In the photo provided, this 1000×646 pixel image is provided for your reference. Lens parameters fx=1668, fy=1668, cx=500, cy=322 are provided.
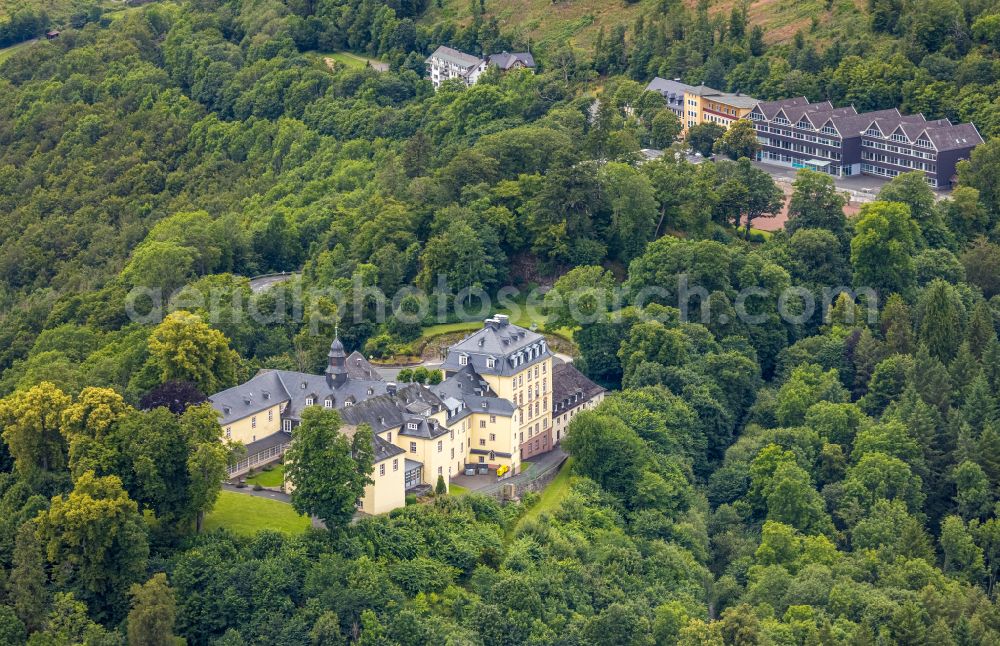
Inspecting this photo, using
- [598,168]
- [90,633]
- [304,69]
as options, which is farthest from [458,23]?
[90,633]

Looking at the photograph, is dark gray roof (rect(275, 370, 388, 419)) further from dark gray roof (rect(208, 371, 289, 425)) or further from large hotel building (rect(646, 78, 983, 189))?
large hotel building (rect(646, 78, 983, 189))

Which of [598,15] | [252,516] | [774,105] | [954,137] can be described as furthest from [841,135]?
[252,516]

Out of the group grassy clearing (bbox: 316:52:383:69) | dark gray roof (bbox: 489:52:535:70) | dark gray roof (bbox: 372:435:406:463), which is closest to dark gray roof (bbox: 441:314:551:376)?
dark gray roof (bbox: 372:435:406:463)

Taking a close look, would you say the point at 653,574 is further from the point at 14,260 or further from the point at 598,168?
the point at 14,260

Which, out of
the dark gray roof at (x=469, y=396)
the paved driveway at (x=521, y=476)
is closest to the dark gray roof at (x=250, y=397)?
the dark gray roof at (x=469, y=396)

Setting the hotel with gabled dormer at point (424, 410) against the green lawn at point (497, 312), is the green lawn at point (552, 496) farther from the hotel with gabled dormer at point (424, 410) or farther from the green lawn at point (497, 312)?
the green lawn at point (497, 312)

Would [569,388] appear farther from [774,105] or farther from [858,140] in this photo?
[774,105]
